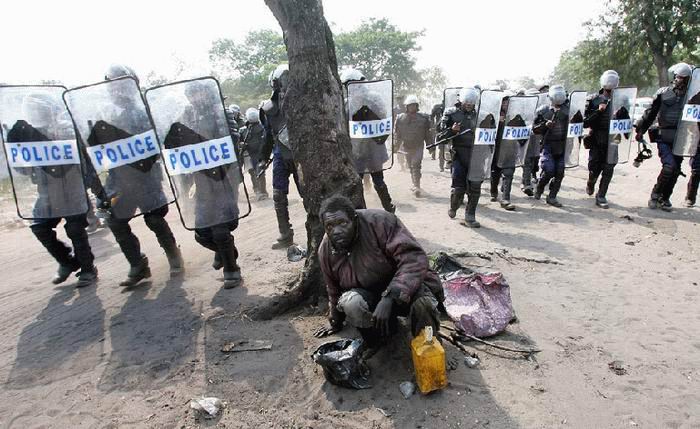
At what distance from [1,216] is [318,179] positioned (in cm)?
966

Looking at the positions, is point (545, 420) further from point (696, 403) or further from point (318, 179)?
point (318, 179)

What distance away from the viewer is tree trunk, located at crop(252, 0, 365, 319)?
3.50 meters

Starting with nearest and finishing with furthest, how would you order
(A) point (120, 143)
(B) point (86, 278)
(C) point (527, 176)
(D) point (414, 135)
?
(A) point (120, 143) → (B) point (86, 278) → (C) point (527, 176) → (D) point (414, 135)

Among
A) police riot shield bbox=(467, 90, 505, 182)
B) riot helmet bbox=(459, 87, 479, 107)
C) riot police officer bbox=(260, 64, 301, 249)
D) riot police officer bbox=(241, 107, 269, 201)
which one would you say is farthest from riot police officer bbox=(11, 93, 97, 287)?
riot police officer bbox=(241, 107, 269, 201)

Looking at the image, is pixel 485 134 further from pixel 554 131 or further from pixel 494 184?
pixel 494 184

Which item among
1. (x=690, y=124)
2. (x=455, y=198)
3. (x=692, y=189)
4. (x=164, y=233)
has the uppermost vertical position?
(x=690, y=124)

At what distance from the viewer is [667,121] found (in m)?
6.30

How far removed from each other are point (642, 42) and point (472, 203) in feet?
63.9

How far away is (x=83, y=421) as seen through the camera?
2.61 meters

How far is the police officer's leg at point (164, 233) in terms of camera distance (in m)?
4.52

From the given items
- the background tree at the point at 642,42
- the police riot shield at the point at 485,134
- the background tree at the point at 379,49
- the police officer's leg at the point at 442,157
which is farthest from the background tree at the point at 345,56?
the police riot shield at the point at 485,134

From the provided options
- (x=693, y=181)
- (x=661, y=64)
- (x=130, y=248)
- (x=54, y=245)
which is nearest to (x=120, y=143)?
(x=130, y=248)

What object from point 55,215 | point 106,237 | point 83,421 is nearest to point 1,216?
point 106,237

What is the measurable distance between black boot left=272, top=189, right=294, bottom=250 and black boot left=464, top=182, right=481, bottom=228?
8.17 feet
